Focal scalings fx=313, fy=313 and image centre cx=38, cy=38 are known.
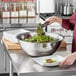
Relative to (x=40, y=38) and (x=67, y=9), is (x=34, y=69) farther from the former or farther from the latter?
(x=67, y=9)

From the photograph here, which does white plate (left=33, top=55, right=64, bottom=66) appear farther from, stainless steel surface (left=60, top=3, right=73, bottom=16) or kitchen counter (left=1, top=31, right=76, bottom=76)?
stainless steel surface (left=60, top=3, right=73, bottom=16)

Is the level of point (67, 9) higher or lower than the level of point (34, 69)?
higher

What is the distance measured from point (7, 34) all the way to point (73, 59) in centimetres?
103

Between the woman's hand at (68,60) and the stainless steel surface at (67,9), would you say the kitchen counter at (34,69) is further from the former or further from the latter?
the stainless steel surface at (67,9)

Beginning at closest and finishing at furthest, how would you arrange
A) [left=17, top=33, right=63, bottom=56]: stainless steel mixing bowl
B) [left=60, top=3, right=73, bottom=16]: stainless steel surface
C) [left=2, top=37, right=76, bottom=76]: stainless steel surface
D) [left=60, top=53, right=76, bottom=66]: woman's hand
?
[left=2, top=37, right=76, bottom=76]: stainless steel surface
[left=60, top=53, right=76, bottom=66]: woman's hand
[left=17, top=33, right=63, bottom=56]: stainless steel mixing bowl
[left=60, top=3, right=73, bottom=16]: stainless steel surface

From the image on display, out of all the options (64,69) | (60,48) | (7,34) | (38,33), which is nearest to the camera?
(64,69)

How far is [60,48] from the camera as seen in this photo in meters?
3.12

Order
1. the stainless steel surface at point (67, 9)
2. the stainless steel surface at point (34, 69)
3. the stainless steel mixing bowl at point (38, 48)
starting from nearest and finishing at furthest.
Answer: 1. the stainless steel surface at point (34, 69)
2. the stainless steel mixing bowl at point (38, 48)
3. the stainless steel surface at point (67, 9)

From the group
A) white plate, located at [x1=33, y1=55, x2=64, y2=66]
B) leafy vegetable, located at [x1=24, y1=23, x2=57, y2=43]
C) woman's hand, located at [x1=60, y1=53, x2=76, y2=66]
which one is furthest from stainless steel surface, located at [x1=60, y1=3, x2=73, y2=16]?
woman's hand, located at [x1=60, y1=53, x2=76, y2=66]

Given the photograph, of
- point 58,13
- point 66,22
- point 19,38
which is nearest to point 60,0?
point 58,13

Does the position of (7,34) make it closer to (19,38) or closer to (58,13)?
(19,38)

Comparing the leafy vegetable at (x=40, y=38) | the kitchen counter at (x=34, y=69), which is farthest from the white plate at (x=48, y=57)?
the leafy vegetable at (x=40, y=38)

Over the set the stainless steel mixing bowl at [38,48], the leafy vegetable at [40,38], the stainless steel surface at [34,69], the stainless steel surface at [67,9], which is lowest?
the stainless steel surface at [34,69]

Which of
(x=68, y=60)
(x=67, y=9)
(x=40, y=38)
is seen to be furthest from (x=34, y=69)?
(x=67, y=9)
